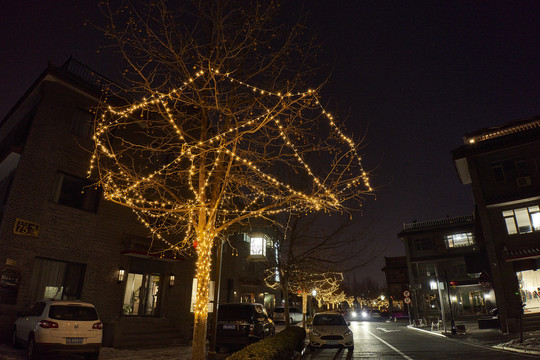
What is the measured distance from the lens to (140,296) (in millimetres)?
15516

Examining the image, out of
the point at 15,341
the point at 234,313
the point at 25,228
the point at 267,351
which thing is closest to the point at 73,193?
the point at 25,228

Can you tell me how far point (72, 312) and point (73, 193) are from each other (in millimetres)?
6080

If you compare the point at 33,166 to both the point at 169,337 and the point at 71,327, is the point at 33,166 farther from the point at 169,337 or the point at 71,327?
the point at 169,337

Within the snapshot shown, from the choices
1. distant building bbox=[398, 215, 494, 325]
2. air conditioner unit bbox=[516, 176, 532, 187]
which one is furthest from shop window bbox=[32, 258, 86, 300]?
distant building bbox=[398, 215, 494, 325]

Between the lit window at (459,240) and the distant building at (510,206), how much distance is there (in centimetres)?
1898

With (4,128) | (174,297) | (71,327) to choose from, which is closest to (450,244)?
(174,297)

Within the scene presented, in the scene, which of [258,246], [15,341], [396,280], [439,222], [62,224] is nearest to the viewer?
[15,341]

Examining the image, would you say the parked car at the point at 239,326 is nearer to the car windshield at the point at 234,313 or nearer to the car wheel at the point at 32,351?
the car windshield at the point at 234,313

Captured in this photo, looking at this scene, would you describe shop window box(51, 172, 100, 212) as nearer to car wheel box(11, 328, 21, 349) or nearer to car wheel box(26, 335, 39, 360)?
car wheel box(11, 328, 21, 349)

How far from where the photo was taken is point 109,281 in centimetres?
1362

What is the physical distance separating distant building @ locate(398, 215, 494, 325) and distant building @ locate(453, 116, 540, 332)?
60.4ft

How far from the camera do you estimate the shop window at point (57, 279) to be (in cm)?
1158

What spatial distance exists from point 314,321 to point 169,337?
6747 mm

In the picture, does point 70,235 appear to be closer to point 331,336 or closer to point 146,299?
point 146,299
